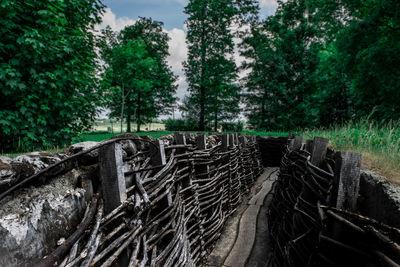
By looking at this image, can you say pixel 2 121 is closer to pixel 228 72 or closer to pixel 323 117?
pixel 323 117

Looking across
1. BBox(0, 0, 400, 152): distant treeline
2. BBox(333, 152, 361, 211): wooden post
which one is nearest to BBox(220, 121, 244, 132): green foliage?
BBox(0, 0, 400, 152): distant treeline

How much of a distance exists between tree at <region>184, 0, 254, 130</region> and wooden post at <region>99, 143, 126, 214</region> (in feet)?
53.9

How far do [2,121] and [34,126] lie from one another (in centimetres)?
37

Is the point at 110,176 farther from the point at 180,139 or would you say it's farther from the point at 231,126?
the point at 231,126

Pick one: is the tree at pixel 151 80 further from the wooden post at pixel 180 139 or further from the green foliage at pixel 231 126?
the wooden post at pixel 180 139

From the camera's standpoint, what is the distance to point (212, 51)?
17750mm

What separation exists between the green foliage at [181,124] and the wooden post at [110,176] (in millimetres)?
19095

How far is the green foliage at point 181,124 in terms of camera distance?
813 inches

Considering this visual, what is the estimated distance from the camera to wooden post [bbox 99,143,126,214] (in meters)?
1.03

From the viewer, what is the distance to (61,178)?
917 millimetres

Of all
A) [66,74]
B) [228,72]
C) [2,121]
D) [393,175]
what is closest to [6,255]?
[393,175]

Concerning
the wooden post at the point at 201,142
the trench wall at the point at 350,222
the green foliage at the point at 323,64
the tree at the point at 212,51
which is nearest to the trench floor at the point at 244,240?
the trench wall at the point at 350,222

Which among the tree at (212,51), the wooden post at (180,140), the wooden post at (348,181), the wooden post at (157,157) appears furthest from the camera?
the tree at (212,51)

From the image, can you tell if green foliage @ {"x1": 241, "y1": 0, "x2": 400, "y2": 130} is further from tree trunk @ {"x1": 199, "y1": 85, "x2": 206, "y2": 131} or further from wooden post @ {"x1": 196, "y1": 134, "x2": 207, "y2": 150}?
wooden post @ {"x1": 196, "y1": 134, "x2": 207, "y2": 150}
